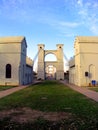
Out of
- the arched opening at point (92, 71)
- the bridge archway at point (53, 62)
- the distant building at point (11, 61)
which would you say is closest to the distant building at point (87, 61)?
the arched opening at point (92, 71)

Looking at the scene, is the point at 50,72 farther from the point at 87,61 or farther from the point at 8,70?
the point at 87,61

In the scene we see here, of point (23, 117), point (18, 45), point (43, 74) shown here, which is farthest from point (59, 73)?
point (23, 117)

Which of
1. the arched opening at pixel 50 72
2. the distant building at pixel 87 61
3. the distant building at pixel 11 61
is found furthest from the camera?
the arched opening at pixel 50 72

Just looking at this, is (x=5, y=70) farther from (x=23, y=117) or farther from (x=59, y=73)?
(x=59, y=73)

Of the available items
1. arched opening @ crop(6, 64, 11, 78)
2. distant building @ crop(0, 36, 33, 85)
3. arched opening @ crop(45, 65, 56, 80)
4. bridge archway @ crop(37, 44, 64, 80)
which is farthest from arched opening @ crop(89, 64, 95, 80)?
arched opening @ crop(45, 65, 56, 80)

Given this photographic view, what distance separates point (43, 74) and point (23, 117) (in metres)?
72.2

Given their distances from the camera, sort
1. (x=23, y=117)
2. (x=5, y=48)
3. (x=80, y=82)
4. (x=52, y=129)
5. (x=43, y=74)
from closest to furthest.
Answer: (x=52, y=129)
(x=23, y=117)
(x=80, y=82)
(x=5, y=48)
(x=43, y=74)

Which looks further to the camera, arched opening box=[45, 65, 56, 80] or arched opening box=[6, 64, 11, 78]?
arched opening box=[45, 65, 56, 80]

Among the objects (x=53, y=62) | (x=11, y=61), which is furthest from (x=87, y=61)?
(x=53, y=62)

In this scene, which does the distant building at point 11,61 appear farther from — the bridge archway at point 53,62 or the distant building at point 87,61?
the bridge archway at point 53,62

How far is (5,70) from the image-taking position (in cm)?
3434

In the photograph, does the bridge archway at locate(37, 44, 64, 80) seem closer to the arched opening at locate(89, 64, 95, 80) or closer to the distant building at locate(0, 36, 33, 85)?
the distant building at locate(0, 36, 33, 85)

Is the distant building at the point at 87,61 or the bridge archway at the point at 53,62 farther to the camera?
the bridge archway at the point at 53,62

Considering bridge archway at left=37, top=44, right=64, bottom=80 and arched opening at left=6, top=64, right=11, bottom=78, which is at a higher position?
bridge archway at left=37, top=44, right=64, bottom=80
